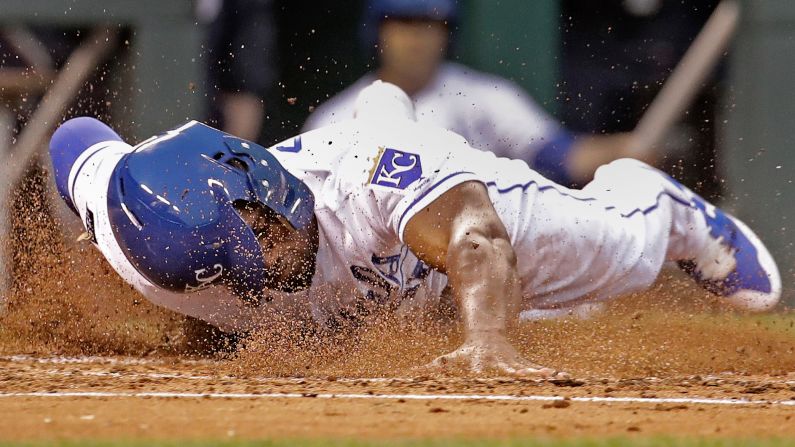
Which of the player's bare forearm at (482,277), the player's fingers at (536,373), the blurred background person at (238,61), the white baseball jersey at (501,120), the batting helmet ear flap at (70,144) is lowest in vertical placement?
the player's fingers at (536,373)

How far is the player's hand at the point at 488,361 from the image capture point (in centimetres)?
430

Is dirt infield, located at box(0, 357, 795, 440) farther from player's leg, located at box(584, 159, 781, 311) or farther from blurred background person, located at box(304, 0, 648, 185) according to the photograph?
blurred background person, located at box(304, 0, 648, 185)

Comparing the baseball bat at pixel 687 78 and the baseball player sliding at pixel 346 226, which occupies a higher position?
the baseball bat at pixel 687 78

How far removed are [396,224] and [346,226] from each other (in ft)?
0.91

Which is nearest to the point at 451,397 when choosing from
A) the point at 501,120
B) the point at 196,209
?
the point at 196,209

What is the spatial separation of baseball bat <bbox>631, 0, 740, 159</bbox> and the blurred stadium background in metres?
0.06

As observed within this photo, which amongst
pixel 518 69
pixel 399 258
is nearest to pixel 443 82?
pixel 518 69

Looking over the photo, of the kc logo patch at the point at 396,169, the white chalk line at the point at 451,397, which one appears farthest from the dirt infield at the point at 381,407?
the kc logo patch at the point at 396,169

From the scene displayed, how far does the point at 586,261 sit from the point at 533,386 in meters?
1.46

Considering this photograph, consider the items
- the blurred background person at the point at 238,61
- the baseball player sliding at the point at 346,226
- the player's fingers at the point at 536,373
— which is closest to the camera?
the player's fingers at the point at 536,373

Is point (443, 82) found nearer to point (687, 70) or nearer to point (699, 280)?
point (687, 70)

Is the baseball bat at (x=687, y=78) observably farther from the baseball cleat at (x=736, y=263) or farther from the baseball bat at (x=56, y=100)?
the baseball bat at (x=56, y=100)

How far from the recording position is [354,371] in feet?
15.0

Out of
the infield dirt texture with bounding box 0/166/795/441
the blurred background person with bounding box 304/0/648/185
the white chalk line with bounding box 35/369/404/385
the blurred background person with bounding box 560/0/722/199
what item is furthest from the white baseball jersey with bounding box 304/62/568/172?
the white chalk line with bounding box 35/369/404/385
